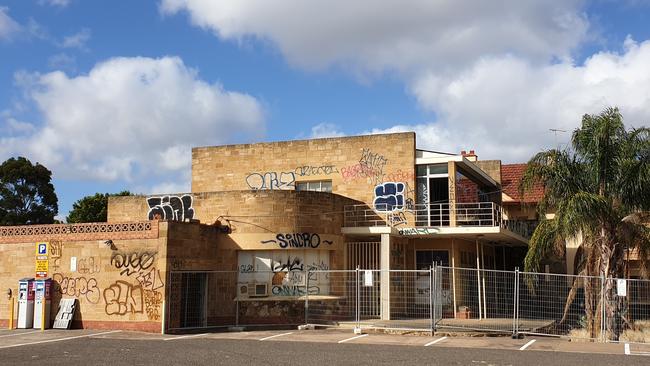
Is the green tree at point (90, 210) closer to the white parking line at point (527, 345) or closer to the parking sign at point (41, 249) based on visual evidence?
the parking sign at point (41, 249)

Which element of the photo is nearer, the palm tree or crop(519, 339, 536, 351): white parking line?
crop(519, 339, 536, 351): white parking line

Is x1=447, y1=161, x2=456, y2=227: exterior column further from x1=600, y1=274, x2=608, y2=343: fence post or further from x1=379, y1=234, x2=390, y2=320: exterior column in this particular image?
x1=600, y1=274, x2=608, y2=343: fence post

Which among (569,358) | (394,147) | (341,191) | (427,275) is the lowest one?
(569,358)

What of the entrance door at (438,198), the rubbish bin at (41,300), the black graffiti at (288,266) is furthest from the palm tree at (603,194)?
the rubbish bin at (41,300)

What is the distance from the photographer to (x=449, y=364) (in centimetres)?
1320

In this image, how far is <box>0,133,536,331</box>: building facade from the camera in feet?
67.1

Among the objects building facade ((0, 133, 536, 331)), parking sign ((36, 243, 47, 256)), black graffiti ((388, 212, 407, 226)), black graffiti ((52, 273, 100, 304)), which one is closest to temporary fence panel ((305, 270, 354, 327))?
building facade ((0, 133, 536, 331))

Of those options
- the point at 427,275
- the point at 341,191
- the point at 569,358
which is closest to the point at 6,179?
the point at 341,191

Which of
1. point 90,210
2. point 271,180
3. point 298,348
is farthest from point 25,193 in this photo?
point 298,348

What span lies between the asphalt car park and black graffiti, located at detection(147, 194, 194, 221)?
5460mm

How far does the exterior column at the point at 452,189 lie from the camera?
24641 mm

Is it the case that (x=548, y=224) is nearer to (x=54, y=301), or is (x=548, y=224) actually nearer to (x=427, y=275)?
(x=427, y=275)

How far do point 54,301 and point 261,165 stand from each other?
1013cm

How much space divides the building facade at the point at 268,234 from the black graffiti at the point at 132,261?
0.11 ft
